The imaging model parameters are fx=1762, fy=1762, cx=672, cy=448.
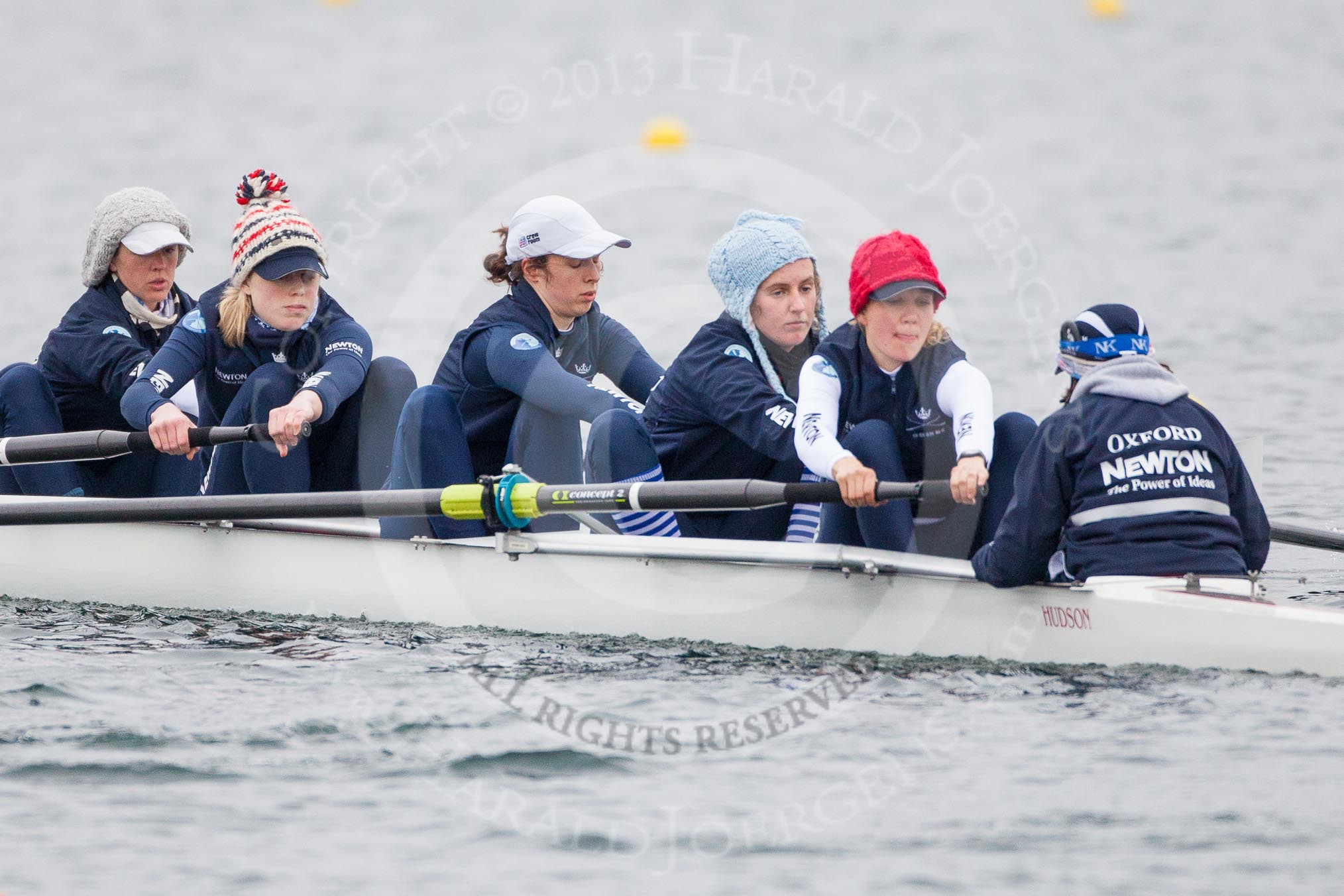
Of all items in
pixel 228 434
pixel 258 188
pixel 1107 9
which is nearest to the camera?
pixel 228 434

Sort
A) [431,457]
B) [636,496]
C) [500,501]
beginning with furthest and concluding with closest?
[431,457] → [500,501] → [636,496]

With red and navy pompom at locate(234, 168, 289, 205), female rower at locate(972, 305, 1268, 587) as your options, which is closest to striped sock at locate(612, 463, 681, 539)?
female rower at locate(972, 305, 1268, 587)

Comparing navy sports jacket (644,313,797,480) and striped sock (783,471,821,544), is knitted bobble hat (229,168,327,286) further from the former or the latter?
striped sock (783,471,821,544)

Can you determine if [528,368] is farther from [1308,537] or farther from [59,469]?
[1308,537]

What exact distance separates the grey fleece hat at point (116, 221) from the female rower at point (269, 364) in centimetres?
69

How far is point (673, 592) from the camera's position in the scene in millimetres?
6027

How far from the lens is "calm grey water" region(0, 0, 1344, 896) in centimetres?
441

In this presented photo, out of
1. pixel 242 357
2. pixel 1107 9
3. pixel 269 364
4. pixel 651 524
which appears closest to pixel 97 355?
pixel 242 357

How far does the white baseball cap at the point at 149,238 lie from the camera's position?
7.39 meters

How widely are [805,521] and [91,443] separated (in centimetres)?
278

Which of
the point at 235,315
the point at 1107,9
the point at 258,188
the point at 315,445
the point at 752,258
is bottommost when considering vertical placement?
the point at 315,445

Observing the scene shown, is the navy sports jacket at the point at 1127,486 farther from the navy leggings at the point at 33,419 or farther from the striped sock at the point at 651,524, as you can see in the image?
the navy leggings at the point at 33,419

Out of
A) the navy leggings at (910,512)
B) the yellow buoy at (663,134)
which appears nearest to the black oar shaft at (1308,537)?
→ the navy leggings at (910,512)

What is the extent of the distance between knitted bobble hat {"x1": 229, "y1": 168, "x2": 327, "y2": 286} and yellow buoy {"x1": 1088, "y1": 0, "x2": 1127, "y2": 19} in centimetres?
2981
